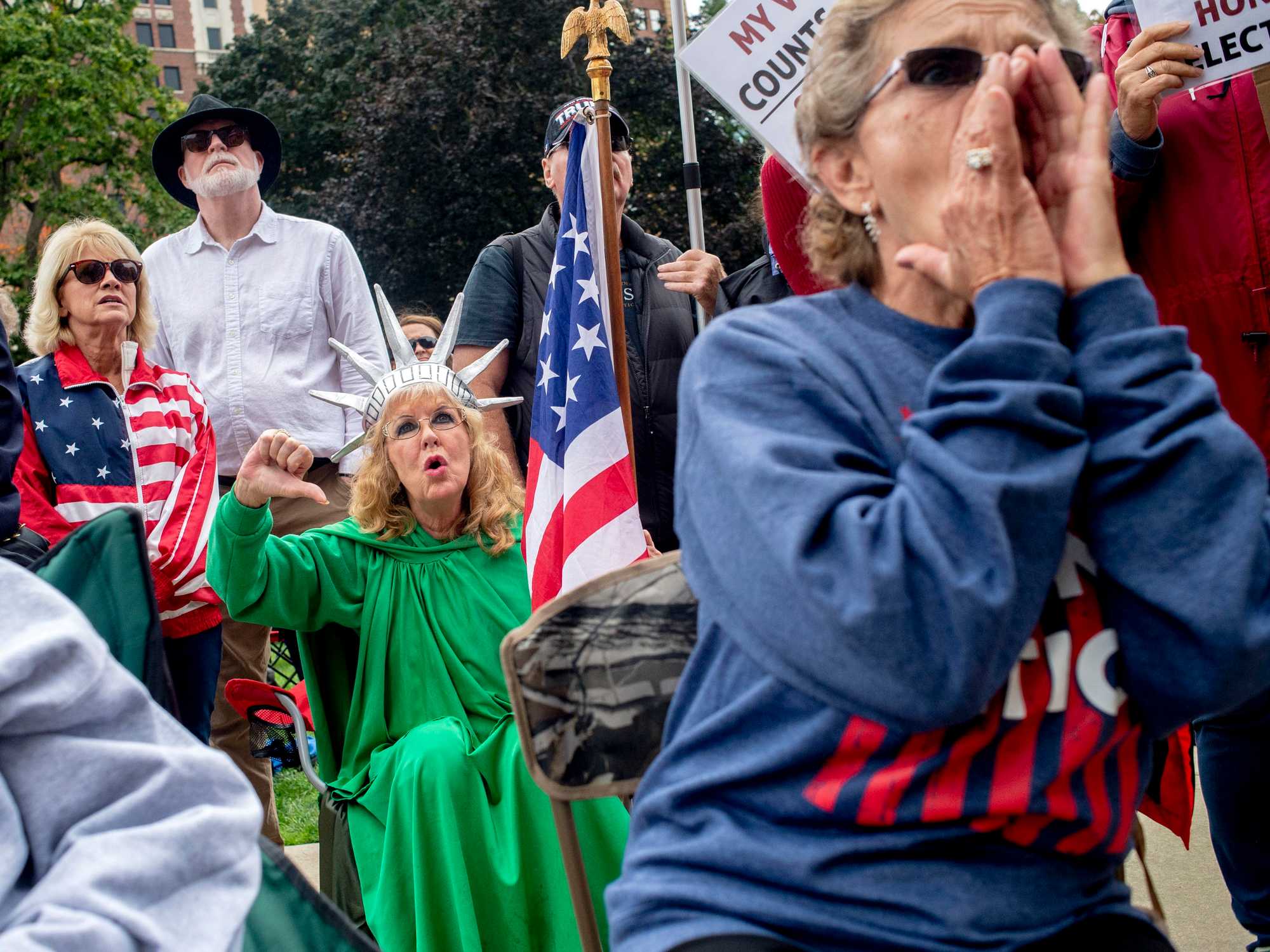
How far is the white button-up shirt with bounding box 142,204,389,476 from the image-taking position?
16.4ft

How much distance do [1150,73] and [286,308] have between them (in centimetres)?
338

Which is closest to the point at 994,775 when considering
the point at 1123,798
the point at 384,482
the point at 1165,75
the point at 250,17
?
the point at 1123,798

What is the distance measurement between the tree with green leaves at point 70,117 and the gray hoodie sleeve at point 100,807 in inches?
1019

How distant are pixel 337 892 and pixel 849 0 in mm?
2487

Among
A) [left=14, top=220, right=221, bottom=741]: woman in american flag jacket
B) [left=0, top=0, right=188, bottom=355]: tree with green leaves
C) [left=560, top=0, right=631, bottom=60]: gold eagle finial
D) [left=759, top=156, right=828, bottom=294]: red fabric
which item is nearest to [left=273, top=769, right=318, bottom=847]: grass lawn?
[left=14, top=220, right=221, bottom=741]: woman in american flag jacket

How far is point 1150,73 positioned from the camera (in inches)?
106

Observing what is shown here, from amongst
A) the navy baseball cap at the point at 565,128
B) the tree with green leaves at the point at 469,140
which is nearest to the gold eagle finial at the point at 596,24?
the navy baseball cap at the point at 565,128

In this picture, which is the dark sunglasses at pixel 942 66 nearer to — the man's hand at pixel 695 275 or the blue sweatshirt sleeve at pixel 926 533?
the blue sweatshirt sleeve at pixel 926 533

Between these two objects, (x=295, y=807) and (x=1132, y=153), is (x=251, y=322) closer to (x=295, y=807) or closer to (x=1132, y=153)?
(x=295, y=807)

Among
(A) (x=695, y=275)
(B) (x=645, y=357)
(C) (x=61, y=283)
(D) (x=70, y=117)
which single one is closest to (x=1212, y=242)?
(A) (x=695, y=275)

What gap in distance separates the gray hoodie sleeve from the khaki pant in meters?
3.40

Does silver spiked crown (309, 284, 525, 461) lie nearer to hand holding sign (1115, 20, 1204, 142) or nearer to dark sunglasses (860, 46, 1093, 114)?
hand holding sign (1115, 20, 1204, 142)

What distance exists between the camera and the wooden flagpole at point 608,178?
12.3 feet

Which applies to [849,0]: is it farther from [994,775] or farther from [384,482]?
[384,482]
